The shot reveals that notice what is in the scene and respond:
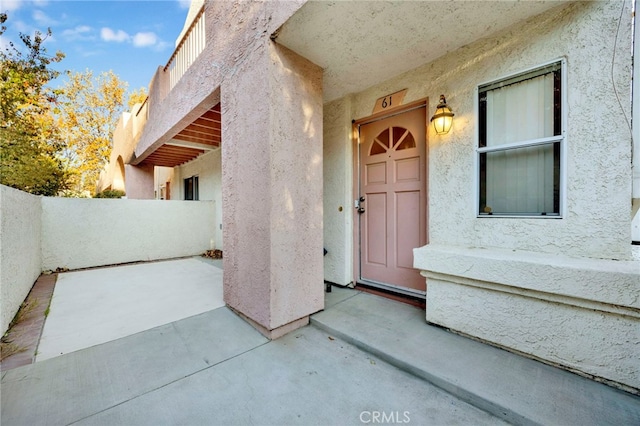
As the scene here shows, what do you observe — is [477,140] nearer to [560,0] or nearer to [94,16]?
[560,0]

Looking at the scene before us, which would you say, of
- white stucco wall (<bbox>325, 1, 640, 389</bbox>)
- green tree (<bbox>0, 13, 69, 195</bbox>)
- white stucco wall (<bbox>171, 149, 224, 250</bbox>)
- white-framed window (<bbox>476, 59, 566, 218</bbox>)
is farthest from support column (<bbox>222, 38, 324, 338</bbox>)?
green tree (<bbox>0, 13, 69, 195</bbox>)

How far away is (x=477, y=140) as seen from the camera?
2.71 m

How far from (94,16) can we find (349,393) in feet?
37.6

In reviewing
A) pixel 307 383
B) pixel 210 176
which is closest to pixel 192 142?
pixel 210 176

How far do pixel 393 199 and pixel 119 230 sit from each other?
6.70 m

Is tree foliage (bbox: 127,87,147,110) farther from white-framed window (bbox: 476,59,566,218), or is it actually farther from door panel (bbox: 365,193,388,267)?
white-framed window (bbox: 476,59,566,218)

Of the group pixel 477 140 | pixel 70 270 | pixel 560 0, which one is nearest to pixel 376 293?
pixel 477 140

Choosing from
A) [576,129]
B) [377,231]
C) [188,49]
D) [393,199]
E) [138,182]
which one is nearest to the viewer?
[576,129]

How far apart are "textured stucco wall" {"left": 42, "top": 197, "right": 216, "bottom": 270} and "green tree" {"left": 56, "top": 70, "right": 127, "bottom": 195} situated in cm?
1348

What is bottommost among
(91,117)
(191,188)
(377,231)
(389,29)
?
(377,231)

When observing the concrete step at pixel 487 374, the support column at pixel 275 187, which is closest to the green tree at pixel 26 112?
the support column at pixel 275 187

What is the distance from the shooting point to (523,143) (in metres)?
2.46

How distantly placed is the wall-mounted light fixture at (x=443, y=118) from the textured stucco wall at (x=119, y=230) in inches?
266

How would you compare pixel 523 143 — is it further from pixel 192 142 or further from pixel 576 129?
pixel 192 142
